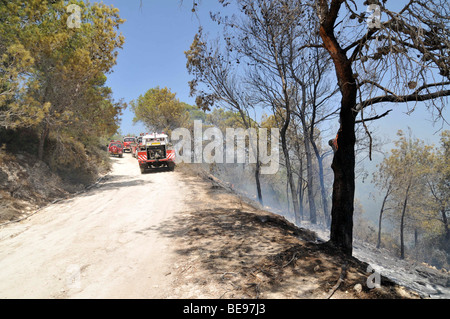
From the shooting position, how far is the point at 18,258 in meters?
4.93

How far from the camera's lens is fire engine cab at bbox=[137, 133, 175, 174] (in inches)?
774

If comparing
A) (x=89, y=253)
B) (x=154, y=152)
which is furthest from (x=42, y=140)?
(x=89, y=253)

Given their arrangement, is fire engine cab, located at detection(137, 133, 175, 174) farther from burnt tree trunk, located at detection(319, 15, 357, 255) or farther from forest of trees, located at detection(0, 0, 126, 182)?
burnt tree trunk, located at detection(319, 15, 357, 255)

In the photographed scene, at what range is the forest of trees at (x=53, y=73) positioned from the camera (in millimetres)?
9441

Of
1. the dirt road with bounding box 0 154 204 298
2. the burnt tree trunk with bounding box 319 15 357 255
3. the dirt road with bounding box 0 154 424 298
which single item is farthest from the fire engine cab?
the burnt tree trunk with bounding box 319 15 357 255

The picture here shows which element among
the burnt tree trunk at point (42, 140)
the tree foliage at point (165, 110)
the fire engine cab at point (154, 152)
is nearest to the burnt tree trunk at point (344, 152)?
the burnt tree trunk at point (42, 140)

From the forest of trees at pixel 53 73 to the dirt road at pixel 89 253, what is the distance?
13.9 feet

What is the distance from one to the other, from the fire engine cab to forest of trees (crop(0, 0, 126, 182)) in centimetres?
418

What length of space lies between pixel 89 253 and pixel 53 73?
10128 mm

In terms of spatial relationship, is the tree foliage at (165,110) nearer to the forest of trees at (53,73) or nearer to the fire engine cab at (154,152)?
the fire engine cab at (154,152)

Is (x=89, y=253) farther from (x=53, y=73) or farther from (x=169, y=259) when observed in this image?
(x=53, y=73)
